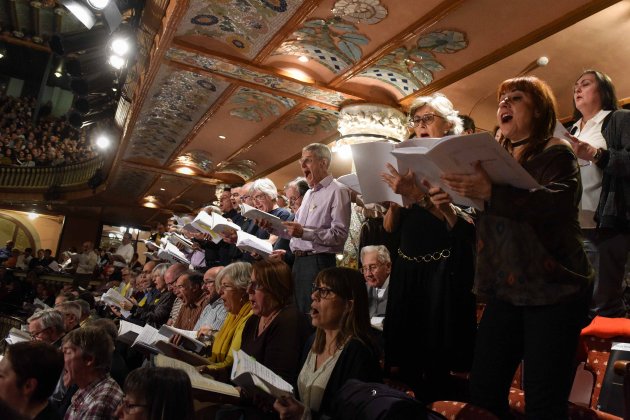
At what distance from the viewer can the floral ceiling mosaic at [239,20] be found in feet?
15.7

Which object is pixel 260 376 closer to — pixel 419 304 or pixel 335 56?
pixel 419 304

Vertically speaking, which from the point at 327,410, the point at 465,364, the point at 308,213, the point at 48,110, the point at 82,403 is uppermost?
the point at 48,110

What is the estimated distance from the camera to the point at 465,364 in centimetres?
226

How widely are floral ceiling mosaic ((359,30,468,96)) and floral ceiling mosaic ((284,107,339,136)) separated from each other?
1.10 m

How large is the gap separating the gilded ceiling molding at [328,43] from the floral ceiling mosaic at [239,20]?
0.79ft

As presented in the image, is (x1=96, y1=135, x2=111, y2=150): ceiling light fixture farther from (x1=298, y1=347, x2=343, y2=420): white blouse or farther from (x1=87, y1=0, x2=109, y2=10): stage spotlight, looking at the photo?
(x1=298, y1=347, x2=343, y2=420): white blouse

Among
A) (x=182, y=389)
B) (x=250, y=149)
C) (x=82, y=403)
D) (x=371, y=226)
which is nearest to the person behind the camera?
(x=182, y=389)

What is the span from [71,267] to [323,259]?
12337 millimetres

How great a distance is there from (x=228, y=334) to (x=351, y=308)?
1144mm

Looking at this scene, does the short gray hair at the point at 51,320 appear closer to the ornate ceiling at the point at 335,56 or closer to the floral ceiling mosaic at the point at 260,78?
the ornate ceiling at the point at 335,56

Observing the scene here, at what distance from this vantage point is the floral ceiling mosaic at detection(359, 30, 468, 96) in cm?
488

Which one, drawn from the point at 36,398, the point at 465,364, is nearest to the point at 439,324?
the point at 465,364

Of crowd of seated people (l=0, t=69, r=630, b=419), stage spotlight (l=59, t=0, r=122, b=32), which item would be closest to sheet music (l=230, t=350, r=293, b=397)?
crowd of seated people (l=0, t=69, r=630, b=419)

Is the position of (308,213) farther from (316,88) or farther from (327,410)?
(316,88)
